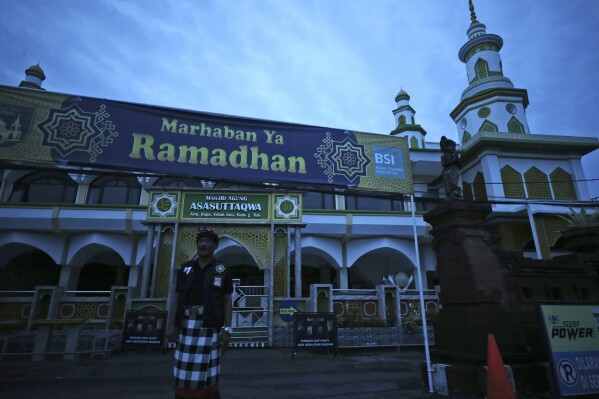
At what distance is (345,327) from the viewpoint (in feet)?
33.8

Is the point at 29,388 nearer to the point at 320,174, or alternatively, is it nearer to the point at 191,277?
the point at 191,277

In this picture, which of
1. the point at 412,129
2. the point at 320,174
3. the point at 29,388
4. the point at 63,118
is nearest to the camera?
the point at 29,388

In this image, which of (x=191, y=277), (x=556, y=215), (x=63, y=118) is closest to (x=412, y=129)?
(x=556, y=215)

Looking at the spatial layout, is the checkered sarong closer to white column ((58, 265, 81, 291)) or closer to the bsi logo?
the bsi logo

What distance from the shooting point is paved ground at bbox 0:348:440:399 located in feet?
15.6

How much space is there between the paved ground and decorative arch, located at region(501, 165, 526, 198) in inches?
414

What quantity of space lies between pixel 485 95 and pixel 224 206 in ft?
54.5

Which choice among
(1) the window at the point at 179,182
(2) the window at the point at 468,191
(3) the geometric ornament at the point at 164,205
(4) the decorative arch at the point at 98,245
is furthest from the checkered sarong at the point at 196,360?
(2) the window at the point at 468,191

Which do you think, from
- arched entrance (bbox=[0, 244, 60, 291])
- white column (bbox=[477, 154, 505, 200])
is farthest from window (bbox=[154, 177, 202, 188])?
white column (bbox=[477, 154, 505, 200])

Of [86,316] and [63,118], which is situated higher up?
[63,118]

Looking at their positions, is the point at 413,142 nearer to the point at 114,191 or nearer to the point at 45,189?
the point at 114,191

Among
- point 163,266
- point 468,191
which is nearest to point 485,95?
point 468,191

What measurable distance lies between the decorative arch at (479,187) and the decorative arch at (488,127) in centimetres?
363

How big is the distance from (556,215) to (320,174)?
10358 mm
